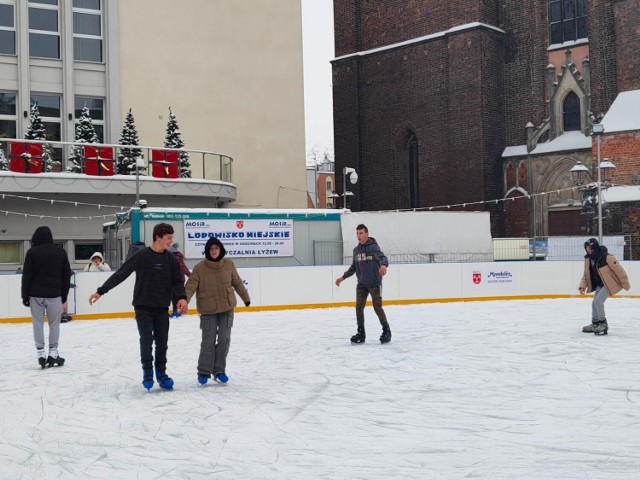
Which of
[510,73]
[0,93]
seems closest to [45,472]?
[0,93]

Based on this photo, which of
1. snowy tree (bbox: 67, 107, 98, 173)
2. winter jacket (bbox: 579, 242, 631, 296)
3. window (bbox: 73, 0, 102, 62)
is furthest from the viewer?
window (bbox: 73, 0, 102, 62)

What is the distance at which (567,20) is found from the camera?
34656 mm

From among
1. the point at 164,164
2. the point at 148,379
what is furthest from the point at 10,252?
the point at 148,379

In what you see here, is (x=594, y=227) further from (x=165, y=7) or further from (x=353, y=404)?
(x=353, y=404)

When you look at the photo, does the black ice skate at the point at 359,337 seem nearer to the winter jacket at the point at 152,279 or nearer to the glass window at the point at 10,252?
the winter jacket at the point at 152,279

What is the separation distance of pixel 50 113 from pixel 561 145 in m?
19.9

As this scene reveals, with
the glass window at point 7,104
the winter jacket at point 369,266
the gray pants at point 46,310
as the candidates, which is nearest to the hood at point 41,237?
the gray pants at point 46,310

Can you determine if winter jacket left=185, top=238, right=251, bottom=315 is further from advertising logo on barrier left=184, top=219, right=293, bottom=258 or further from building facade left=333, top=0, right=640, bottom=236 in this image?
building facade left=333, top=0, right=640, bottom=236

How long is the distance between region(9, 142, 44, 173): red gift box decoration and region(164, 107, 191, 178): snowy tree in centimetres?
470

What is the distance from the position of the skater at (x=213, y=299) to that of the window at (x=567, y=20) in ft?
97.2

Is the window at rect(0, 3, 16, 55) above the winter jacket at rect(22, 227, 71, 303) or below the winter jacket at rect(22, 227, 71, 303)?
above

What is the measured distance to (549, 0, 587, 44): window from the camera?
112 feet

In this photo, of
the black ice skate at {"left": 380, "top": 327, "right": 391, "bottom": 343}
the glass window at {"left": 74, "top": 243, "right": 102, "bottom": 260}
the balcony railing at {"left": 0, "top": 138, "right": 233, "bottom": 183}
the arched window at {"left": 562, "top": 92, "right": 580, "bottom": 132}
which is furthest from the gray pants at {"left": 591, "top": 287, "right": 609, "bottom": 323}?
the arched window at {"left": 562, "top": 92, "right": 580, "bottom": 132}

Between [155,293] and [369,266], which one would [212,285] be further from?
[369,266]
